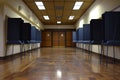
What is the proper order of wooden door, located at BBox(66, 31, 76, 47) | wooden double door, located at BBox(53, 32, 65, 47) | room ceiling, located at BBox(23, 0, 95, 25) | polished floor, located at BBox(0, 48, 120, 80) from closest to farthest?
1. polished floor, located at BBox(0, 48, 120, 80)
2. room ceiling, located at BBox(23, 0, 95, 25)
3. wooden door, located at BBox(66, 31, 76, 47)
4. wooden double door, located at BBox(53, 32, 65, 47)

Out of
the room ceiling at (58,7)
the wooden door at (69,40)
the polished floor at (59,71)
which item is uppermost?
the room ceiling at (58,7)

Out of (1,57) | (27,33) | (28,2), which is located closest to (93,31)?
(27,33)

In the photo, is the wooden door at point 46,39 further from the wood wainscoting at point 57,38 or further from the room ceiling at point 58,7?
the room ceiling at point 58,7

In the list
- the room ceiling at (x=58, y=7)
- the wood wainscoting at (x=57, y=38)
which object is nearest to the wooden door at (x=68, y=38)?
the wood wainscoting at (x=57, y=38)

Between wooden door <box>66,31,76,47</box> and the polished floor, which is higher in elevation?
wooden door <box>66,31,76,47</box>

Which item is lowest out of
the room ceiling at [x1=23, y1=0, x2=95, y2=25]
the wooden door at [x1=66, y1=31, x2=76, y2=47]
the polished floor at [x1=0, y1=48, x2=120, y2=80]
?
the polished floor at [x1=0, y1=48, x2=120, y2=80]

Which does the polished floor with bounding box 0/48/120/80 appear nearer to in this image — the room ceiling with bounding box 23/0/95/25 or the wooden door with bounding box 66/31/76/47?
the room ceiling with bounding box 23/0/95/25

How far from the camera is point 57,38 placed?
81.3ft

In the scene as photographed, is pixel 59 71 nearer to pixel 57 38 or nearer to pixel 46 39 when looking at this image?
pixel 46 39

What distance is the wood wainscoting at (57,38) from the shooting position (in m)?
24.3

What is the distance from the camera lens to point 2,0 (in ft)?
22.3

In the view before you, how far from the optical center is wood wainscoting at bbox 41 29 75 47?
24.3 m

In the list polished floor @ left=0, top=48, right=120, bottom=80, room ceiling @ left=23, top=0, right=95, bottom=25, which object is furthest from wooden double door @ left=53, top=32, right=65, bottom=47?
polished floor @ left=0, top=48, right=120, bottom=80

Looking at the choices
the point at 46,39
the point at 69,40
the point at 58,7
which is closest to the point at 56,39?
the point at 46,39
